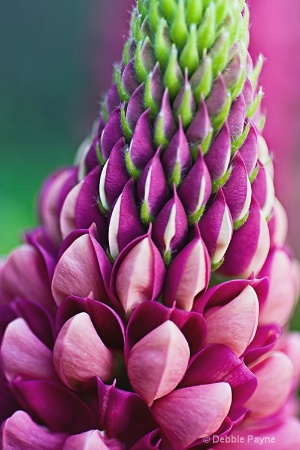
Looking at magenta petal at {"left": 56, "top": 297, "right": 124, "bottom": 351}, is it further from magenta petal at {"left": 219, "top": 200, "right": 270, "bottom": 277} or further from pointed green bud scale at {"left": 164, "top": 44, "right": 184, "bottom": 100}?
pointed green bud scale at {"left": 164, "top": 44, "right": 184, "bottom": 100}

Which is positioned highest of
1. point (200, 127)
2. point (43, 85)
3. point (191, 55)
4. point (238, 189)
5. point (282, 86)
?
point (43, 85)

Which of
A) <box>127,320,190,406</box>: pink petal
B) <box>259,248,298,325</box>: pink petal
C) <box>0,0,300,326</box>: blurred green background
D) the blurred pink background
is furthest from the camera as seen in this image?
<box>0,0,300,326</box>: blurred green background

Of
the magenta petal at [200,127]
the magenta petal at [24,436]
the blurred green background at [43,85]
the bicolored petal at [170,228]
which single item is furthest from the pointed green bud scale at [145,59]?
the blurred green background at [43,85]

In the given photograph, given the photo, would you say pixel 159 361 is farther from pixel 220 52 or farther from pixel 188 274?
pixel 220 52

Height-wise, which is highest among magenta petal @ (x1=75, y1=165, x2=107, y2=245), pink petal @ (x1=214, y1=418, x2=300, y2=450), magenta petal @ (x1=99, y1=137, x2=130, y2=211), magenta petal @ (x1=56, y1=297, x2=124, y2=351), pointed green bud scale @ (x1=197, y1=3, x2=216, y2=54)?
pointed green bud scale @ (x1=197, y1=3, x2=216, y2=54)

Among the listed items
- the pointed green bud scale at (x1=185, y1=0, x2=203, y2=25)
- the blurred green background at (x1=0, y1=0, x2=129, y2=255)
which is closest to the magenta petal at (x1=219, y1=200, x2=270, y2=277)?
the pointed green bud scale at (x1=185, y1=0, x2=203, y2=25)

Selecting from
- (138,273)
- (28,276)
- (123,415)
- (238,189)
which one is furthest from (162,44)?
(123,415)

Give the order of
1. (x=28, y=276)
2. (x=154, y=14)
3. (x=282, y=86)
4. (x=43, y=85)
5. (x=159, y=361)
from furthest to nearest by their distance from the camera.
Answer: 1. (x=43, y=85)
2. (x=282, y=86)
3. (x=28, y=276)
4. (x=154, y=14)
5. (x=159, y=361)

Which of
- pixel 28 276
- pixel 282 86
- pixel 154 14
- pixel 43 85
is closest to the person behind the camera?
pixel 154 14

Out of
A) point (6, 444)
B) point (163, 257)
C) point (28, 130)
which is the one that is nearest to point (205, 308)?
point (163, 257)
